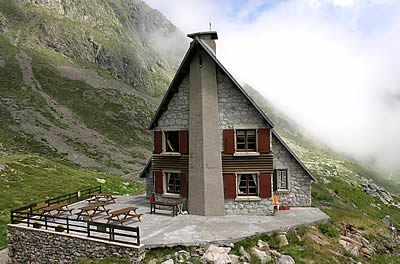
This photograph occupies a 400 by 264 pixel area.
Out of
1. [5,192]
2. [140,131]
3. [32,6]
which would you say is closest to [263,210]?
[5,192]

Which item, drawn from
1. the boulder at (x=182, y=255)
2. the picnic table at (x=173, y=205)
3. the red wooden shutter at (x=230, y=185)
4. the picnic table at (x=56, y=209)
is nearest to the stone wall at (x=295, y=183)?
the red wooden shutter at (x=230, y=185)

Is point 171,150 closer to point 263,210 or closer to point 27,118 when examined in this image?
point 263,210

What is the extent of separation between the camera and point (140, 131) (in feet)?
442

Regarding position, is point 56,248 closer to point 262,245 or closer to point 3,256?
point 3,256

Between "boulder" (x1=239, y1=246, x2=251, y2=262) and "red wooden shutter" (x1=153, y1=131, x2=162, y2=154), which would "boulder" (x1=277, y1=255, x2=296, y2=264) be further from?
"red wooden shutter" (x1=153, y1=131, x2=162, y2=154)

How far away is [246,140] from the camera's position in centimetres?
2828

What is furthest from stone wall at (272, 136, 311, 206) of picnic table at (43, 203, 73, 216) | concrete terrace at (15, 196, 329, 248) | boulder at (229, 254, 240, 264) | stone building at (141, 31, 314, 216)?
picnic table at (43, 203, 73, 216)

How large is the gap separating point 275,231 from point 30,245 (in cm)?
1568

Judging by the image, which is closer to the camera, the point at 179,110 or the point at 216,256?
the point at 216,256

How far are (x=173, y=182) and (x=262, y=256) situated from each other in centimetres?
1128

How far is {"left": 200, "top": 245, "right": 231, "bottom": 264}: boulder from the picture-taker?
1945 centimetres

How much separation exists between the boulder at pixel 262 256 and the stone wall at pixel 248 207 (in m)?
6.81

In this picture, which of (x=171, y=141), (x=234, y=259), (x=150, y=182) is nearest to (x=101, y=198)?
(x=150, y=182)

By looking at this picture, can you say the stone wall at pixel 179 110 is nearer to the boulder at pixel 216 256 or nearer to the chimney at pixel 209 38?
the chimney at pixel 209 38
